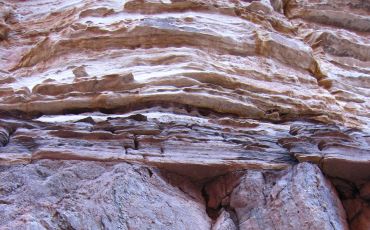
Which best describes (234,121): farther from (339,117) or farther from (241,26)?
(241,26)

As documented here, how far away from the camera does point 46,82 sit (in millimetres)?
7910

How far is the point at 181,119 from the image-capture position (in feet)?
21.9

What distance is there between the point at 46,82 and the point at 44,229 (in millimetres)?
4078

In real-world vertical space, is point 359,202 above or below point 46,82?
above

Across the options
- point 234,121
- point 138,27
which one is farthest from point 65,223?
point 138,27

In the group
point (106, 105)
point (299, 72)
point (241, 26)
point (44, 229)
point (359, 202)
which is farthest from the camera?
point (241, 26)

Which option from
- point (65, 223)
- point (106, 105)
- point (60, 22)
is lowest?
point (60, 22)

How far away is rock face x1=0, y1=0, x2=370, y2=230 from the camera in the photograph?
492 cm

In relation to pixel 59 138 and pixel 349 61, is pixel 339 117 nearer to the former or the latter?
pixel 349 61

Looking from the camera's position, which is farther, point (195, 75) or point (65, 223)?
point (195, 75)

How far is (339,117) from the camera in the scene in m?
7.89

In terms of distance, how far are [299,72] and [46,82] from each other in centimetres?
447

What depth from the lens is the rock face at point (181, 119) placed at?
4922 mm

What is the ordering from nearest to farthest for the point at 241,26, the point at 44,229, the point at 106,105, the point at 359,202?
the point at 44,229, the point at 359,202, the point at 106,105, the point at 241,26
